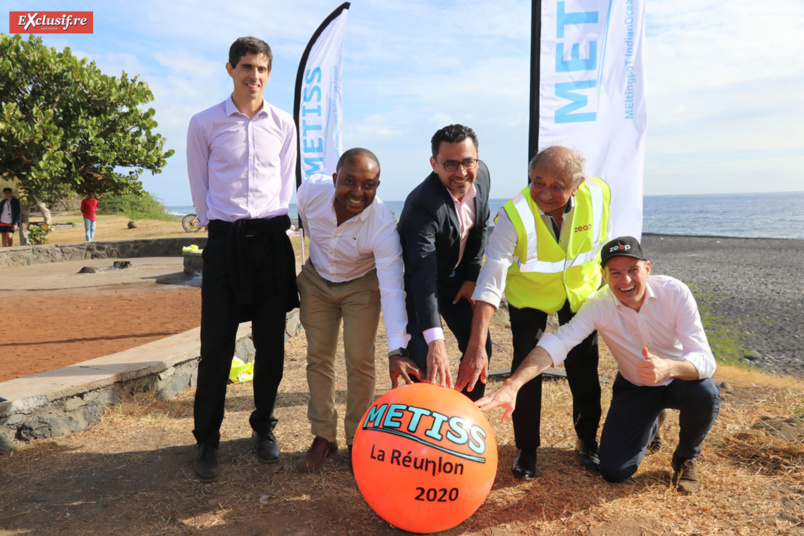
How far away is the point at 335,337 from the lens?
3732 millimetres

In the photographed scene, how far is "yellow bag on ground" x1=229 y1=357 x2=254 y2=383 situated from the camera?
5641mm

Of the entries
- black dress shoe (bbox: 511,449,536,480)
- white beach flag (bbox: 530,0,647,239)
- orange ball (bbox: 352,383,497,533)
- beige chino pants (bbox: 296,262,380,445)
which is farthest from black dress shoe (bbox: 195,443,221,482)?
white beach flag (bbox: 530,0,647,239)

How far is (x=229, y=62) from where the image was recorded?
3.56 metres

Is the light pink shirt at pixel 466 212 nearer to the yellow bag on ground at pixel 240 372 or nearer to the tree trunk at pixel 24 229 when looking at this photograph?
the yellow bag on ground at pixel 240 372

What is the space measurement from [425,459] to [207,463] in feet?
5.47

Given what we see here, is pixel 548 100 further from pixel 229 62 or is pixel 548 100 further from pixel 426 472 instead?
pixel 426 472

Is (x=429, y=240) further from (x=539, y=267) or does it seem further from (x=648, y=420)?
(x=648, y=420)

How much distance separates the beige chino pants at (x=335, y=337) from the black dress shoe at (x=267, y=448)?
32 cm

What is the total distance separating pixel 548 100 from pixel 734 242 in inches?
998

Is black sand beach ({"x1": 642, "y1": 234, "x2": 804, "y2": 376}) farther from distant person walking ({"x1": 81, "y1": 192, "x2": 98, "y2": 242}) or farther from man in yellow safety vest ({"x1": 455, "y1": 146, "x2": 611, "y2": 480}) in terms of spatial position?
distant person walking ({"x1": 81, "y1": 192, "x2": 98, "y2": 242})

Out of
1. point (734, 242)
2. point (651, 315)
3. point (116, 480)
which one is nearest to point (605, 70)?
point (651, 315)

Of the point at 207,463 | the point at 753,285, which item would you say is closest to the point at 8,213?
the point at 207,463

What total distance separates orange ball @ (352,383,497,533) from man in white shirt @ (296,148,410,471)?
2.12 ft

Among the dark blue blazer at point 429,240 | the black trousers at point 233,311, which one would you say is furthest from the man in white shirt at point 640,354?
the black trousers at point 233,311
